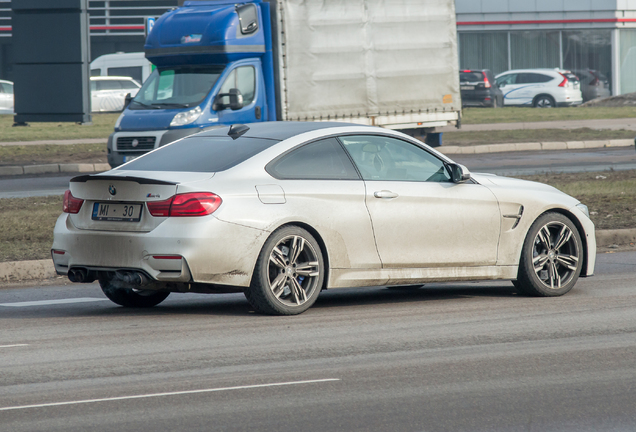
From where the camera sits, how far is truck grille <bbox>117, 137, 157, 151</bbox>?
17.7 meters

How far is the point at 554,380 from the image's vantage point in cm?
553

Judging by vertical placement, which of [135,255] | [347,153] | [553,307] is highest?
[347,153]

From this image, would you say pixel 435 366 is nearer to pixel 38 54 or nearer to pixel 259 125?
pixel 259 125

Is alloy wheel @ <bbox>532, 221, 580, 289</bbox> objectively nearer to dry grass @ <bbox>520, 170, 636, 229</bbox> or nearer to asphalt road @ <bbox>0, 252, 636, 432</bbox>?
asphalt road @ <bbox>0, 252, 636, 432</bbox>

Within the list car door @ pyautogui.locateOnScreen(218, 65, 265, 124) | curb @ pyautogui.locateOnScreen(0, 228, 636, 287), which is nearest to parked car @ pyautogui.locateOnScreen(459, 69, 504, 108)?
car door @ pyautogui.locateOnScreen(218, 65, 265, 124)

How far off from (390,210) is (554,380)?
2.51m

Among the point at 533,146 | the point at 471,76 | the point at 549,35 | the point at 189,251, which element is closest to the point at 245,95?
the point at 533,146

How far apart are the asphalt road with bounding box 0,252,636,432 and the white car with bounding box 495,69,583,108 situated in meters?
35.1

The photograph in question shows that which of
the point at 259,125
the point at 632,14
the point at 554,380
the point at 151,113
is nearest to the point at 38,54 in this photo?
the point at 151,113

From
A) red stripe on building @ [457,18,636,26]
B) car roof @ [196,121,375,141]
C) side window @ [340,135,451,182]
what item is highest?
red stripe on building @ [457,18,636,26]

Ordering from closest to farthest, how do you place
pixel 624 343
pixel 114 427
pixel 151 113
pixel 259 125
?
pixel 114 427, pixel 624 343, pixel 259 125, pixel 151 113

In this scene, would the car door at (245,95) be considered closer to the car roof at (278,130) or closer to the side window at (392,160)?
the car roof at (278,130)

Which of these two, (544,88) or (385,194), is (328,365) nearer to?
(385,194)

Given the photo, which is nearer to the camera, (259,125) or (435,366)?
(435,366)
